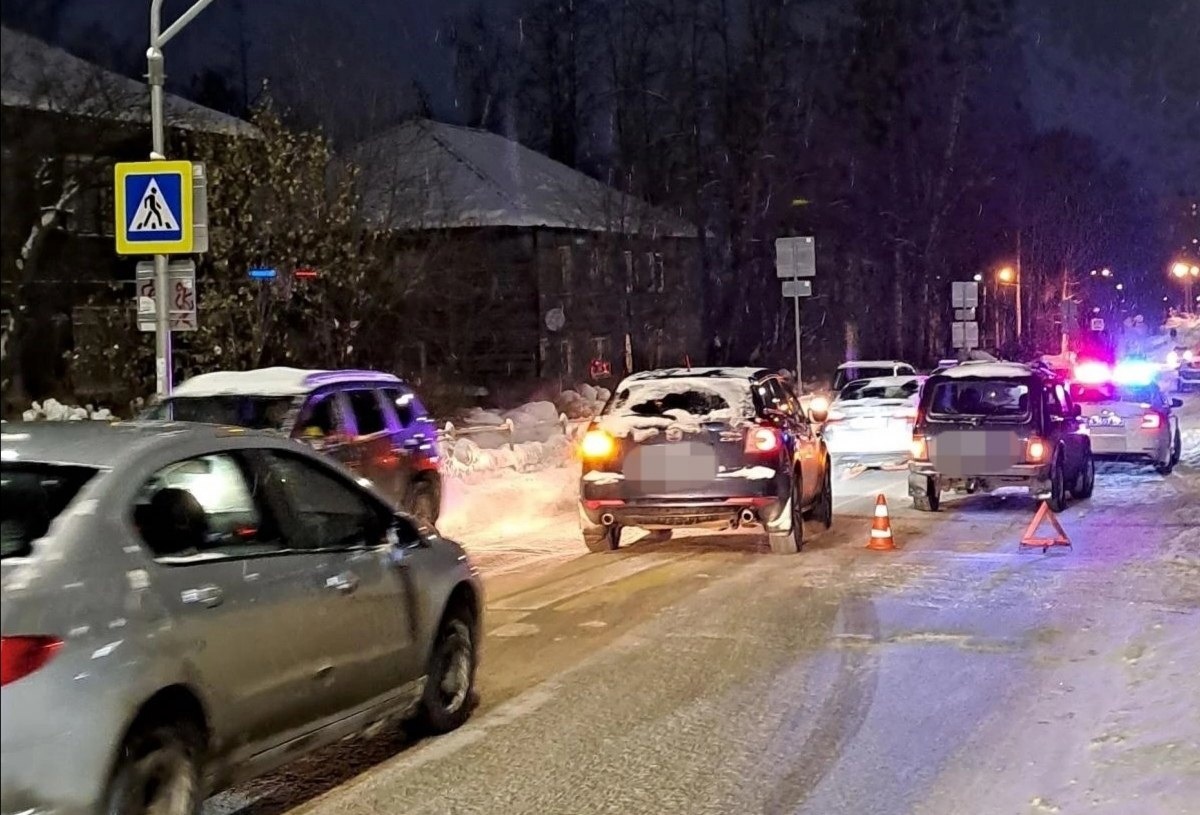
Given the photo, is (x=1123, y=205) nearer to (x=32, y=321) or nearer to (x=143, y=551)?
(x=32, y=321)

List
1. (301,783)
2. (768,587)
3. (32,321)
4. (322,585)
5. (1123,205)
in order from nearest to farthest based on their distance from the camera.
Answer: (322,585), (301,783), (768,587), (32,321), (1123,205)

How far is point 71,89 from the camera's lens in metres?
27.2

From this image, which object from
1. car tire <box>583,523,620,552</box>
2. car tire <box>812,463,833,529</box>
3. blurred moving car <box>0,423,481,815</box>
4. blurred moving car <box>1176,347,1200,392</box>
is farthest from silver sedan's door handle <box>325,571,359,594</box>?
blurred moving car <box>1176,347,1200,392</box>

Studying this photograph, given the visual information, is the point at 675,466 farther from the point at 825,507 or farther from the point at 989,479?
the point at 989,479

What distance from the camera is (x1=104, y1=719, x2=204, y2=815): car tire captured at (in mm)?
4711

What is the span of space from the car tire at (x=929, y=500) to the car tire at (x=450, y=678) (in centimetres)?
993

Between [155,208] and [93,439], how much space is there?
9.33 m

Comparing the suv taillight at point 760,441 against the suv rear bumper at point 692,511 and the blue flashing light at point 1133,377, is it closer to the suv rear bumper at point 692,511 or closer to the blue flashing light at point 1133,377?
the suv rear bumper at point 692,511

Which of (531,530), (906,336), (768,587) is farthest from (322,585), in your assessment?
(906,336)

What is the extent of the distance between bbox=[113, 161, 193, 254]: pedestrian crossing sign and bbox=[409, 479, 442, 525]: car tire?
10.8ft

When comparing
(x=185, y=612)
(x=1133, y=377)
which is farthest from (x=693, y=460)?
(x=1133, y=377)

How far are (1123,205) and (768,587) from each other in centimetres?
8042

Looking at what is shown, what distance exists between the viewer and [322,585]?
5895 mm

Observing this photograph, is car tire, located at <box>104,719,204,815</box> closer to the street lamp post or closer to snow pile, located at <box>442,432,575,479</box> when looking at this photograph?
snow pile, located at <box>442,432,575,479</box>
